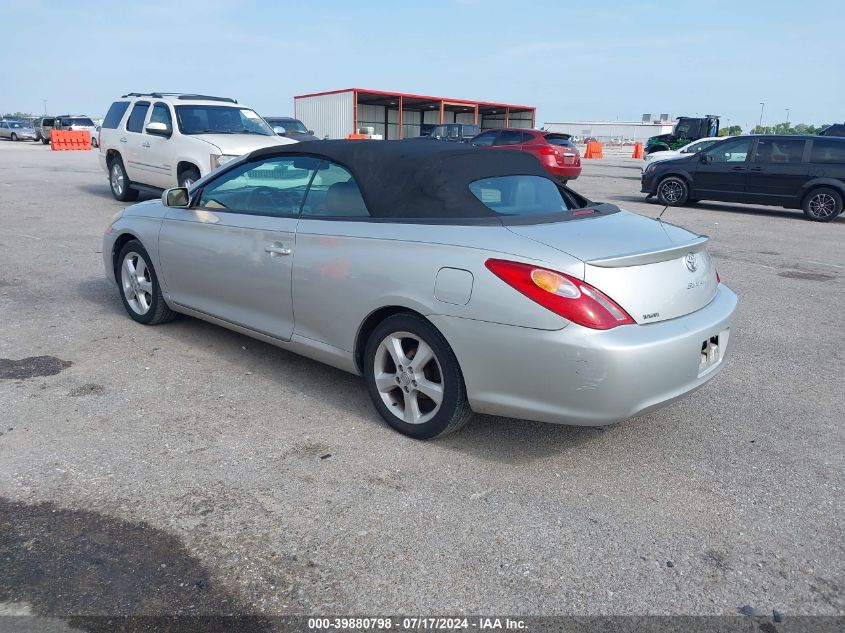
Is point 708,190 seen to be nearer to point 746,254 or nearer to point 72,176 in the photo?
point 746,254

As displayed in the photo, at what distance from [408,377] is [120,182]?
1117 centimetres

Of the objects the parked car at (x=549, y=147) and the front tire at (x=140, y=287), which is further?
the parked car at (x=549, y=147)

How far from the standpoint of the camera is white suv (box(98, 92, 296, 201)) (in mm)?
10586

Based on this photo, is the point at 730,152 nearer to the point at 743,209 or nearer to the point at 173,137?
the point at 743,209

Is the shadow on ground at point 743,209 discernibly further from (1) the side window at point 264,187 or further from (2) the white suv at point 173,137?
(1) the side window at point 264,187

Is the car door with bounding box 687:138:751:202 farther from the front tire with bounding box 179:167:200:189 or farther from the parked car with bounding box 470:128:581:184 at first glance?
the front tire with bounding box 179:167:200:189

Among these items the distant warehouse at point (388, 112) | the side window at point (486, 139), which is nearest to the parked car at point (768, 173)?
the side window at point (486, 139)

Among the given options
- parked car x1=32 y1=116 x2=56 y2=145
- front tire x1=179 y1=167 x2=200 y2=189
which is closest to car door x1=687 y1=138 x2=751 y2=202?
front tire x1=179 y1=167 x2=200 y2=189

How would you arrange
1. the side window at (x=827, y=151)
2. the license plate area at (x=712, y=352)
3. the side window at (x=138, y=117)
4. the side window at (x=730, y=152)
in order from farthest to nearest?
the side window at (x=730, y=152)
the side window at (x=827, y=151)
the side window at (x=138, y=117)
the license plate area at (x=712, y=352)

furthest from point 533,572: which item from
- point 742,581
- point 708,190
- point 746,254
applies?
point 708,190

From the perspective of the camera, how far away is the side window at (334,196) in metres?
3.90

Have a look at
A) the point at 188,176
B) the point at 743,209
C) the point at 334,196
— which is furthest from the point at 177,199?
the point at 743,209

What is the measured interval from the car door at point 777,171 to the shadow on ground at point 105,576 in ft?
46.0

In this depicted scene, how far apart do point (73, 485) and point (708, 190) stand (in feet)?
46.6
